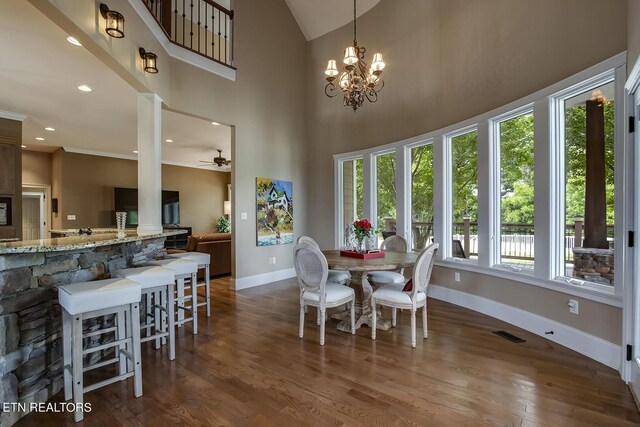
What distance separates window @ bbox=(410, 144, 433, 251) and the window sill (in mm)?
840

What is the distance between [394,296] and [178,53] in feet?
14.4

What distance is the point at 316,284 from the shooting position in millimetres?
3021

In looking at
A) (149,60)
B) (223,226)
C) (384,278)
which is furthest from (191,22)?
(223,226)

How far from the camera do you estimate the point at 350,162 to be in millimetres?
6004

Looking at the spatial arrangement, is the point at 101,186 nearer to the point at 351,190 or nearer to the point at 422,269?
the point at 351,190

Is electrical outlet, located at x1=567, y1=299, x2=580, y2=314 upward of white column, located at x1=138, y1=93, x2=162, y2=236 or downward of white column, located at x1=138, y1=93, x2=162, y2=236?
downward

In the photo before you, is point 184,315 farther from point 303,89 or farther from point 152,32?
point 303,89

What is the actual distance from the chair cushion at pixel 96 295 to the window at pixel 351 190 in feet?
14.0

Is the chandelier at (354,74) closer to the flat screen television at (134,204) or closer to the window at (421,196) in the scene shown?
the window at (421,196)

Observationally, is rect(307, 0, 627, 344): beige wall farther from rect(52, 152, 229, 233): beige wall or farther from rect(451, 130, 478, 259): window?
rect(52, 152, 229, 233): beige wall

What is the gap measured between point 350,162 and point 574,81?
3.66 m

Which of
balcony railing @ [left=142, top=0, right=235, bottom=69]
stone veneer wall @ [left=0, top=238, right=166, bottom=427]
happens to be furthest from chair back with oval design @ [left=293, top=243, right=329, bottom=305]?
balcony railing @ [left=142, top=0, right=235, bottom=69]

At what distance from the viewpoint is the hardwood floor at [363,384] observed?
193 centimetres

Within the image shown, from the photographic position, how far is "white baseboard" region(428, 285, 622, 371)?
8.38 feet
